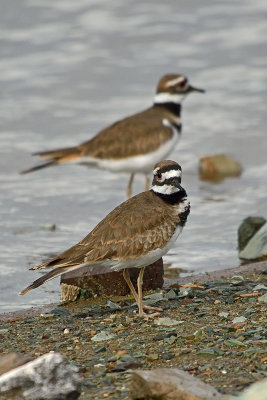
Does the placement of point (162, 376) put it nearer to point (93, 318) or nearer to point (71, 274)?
point (93, 318)

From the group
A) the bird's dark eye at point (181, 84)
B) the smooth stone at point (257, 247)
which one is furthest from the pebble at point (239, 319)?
the bird's dark eye at point (181, 84)

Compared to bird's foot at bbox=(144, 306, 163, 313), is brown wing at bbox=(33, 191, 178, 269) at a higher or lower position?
higher

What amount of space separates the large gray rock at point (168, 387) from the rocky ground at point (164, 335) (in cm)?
19

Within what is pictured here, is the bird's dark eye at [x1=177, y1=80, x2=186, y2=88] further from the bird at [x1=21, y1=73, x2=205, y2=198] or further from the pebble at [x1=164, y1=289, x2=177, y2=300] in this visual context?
the pebble at [x1=164, y1=289, x2=177, y2=300]

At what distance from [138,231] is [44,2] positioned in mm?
11561

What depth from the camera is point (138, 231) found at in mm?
5434

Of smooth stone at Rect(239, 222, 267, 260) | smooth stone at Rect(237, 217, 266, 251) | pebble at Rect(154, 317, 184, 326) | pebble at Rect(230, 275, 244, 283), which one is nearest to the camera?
pebble at Rect(154, 317, 184, 326)

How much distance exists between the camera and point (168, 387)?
3637 millimetres

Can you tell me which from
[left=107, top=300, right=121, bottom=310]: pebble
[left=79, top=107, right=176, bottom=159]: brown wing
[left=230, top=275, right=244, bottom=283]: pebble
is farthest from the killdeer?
[left=79, top=107, right=176, bottom=159]: brown wing

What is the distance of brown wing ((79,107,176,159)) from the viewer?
9.45m

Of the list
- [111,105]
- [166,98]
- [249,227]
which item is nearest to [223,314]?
[249,227]

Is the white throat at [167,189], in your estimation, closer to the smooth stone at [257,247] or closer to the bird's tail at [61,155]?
the smooth stone at [257,247]

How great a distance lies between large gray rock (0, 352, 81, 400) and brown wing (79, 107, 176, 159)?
19.3 ft

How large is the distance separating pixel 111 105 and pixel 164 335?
27.6ft
